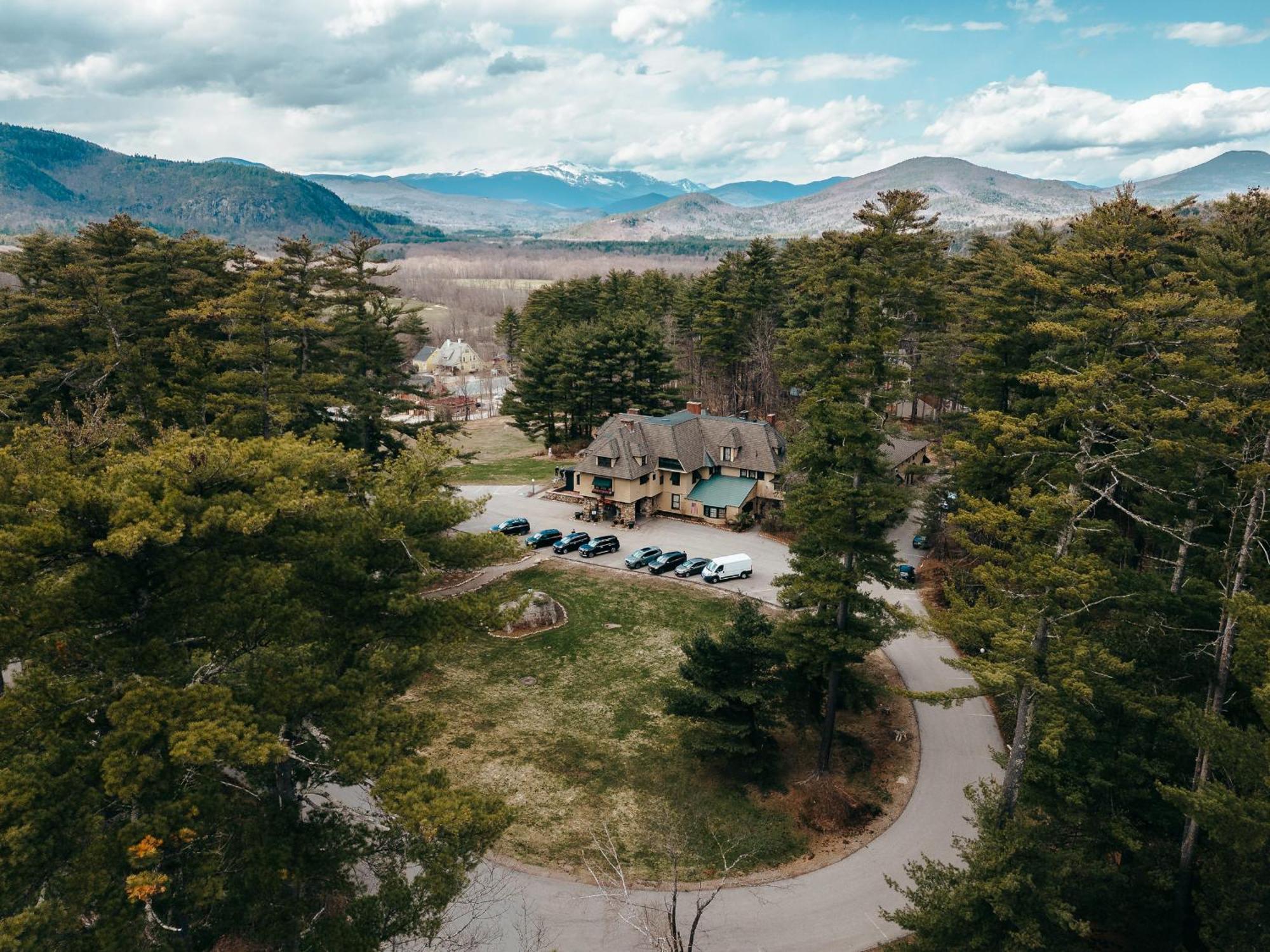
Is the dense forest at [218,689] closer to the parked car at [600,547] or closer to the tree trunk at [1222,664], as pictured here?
the tree trunk at [1222,664]

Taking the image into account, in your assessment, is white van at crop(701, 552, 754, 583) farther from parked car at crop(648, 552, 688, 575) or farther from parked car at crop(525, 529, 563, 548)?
parked car at crop(525, 529, 563, 548)

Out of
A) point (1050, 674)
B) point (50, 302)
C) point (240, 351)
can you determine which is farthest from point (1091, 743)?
point (50, 302)

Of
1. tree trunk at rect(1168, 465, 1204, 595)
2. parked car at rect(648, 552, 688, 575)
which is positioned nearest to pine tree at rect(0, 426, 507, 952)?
tree trunk at rect(1168, 465, 1204, 595)

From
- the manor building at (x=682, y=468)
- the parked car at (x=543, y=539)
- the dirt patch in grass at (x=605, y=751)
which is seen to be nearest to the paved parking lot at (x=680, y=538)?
the manor building at (x=682, y=468)

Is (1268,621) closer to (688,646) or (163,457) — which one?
(688,646)

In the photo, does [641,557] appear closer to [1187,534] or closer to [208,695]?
[1187,534]

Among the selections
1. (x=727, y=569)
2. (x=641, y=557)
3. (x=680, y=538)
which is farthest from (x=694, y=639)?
(x=680, y=538)

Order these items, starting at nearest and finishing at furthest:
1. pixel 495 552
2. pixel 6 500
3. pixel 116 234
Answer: pixel 6 500, pixel 495 552, pixel 116 234
